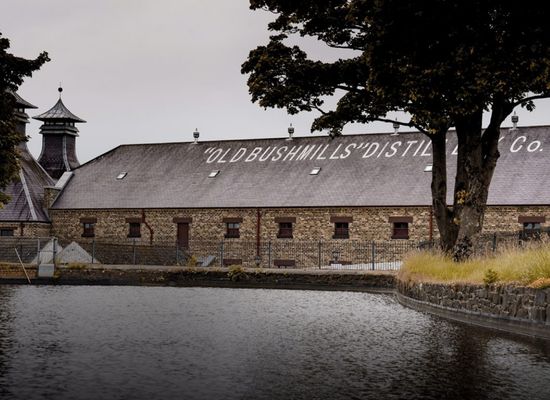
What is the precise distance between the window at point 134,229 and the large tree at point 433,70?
2546 centimetres

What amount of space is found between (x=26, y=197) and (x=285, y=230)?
1790 centimetres

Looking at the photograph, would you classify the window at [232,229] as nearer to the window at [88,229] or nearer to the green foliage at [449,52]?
the window at [88,229]

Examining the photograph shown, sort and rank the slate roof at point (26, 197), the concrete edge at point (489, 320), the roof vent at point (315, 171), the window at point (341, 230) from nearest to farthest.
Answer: the concrete edge at point (489, 320)
the window at point (341, 230)
the roof vent at point (315, 171)
the slate roof at point (26, 197)

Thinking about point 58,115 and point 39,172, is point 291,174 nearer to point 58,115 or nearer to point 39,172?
point 39,172

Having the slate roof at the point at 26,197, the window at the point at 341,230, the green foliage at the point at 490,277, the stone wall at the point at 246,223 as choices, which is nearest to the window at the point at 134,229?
the stone wall at the point at 246,223

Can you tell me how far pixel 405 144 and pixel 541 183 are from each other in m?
9.48

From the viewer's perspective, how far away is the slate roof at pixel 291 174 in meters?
40.9

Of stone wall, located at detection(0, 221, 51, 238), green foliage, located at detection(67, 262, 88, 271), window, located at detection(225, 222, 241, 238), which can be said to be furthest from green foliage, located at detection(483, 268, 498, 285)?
stone wall, located at detection(0, 221, 51, 238)

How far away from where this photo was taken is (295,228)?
1697 inches

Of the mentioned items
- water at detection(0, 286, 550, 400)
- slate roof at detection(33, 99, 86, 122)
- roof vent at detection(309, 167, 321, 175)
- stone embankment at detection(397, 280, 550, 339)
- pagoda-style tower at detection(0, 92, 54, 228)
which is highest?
slate roof at detection(33, 99, 86, 122)

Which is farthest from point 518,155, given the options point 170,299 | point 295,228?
point 170,299

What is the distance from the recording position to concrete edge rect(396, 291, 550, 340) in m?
13.4

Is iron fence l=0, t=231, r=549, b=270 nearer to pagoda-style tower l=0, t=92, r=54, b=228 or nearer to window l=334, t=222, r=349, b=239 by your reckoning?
window l=334, t=222, r=349, b=239

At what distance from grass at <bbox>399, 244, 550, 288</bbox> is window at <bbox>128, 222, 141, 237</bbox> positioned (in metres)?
27.1
